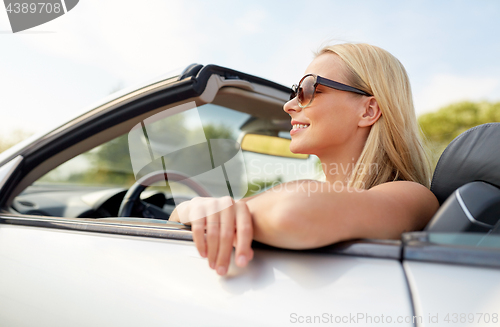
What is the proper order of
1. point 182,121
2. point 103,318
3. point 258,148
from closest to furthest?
1. point 103,318
2. point 182,121
3. point 258,148

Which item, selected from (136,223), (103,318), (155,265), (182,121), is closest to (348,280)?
(155,265)

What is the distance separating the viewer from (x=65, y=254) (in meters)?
1.36

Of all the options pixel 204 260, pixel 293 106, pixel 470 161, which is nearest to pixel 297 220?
pixel 204 260

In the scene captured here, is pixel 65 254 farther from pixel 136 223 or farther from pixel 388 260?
pixel 388 260

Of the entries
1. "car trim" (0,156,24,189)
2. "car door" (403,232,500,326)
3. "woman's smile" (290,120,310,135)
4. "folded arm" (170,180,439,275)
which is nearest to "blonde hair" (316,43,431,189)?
"woman's smile" (290,120,310,135)

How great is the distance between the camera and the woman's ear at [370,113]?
1.84 meters

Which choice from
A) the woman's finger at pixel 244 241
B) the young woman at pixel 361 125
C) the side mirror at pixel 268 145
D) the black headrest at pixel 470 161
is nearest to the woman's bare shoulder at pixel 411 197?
the young woman at pixel 361 125

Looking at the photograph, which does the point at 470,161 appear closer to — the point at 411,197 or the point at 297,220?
the point at 411,197

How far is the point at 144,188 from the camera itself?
2.49 meters

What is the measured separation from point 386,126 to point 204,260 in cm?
121

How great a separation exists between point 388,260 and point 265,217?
0.33 m

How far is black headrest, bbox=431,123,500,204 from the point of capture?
3.88 feet

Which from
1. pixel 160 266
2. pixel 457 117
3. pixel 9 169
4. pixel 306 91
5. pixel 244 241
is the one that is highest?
pixel 306 91

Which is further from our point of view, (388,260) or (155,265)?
Answer: (155,265)
